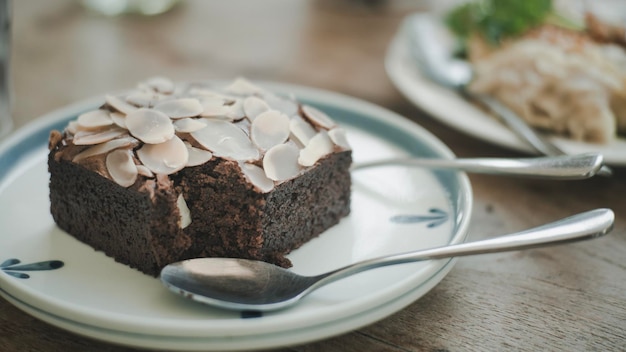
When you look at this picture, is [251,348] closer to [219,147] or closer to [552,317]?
[219,147]

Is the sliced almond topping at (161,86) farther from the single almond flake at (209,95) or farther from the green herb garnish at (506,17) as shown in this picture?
the green herb garnish at (506,17)

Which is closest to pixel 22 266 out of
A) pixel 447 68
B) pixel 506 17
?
pixel 447 68

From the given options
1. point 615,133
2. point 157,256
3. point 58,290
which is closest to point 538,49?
point 615,133

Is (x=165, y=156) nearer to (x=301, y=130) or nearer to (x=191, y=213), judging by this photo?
(x=191, y=213)

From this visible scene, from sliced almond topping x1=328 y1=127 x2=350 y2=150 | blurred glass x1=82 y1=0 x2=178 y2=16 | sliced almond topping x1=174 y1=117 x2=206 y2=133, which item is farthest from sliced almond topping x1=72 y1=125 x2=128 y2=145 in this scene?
blurred glass x1=82 y1=0 x2=178 y2=16

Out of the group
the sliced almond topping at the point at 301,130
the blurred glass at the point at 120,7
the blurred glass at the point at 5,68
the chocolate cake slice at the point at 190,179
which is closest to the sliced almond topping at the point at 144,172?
the chocolate cake slice at the point at 190,179
